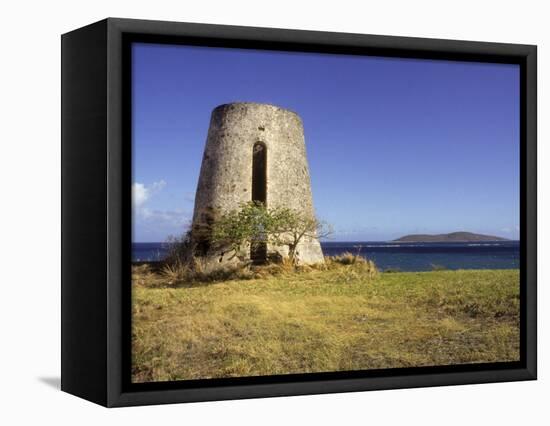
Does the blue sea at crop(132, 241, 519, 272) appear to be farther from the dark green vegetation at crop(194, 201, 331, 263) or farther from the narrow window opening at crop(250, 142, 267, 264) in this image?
the narrow window opening at crop(250, 142, 267, 264)

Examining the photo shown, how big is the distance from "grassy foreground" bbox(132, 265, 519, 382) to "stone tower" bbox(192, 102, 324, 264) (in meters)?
0.51

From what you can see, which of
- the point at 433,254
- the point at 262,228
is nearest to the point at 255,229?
the point at 262,228

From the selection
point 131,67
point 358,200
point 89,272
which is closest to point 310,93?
point 358,200

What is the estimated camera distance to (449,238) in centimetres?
1249

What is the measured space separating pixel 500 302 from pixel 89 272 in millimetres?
4868

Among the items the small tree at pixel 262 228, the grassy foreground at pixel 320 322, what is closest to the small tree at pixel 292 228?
the small tree at pixel 262 228

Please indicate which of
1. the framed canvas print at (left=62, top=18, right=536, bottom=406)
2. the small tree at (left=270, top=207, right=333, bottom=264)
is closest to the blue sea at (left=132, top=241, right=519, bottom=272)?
the framed canvas print at (left=62, top=18, right=536, bottom=406)

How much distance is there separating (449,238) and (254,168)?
2.41 meters

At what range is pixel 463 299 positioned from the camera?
12516 millimetres

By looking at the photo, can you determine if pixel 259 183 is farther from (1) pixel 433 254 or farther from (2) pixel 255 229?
(1) pixel 433 254

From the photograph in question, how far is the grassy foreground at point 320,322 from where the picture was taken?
1093 centimetres

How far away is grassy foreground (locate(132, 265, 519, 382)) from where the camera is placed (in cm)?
1093

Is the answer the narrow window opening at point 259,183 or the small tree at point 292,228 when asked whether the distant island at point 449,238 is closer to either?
the small tree at point 292,228

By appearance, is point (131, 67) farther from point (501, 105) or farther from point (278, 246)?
point (501, 105)
